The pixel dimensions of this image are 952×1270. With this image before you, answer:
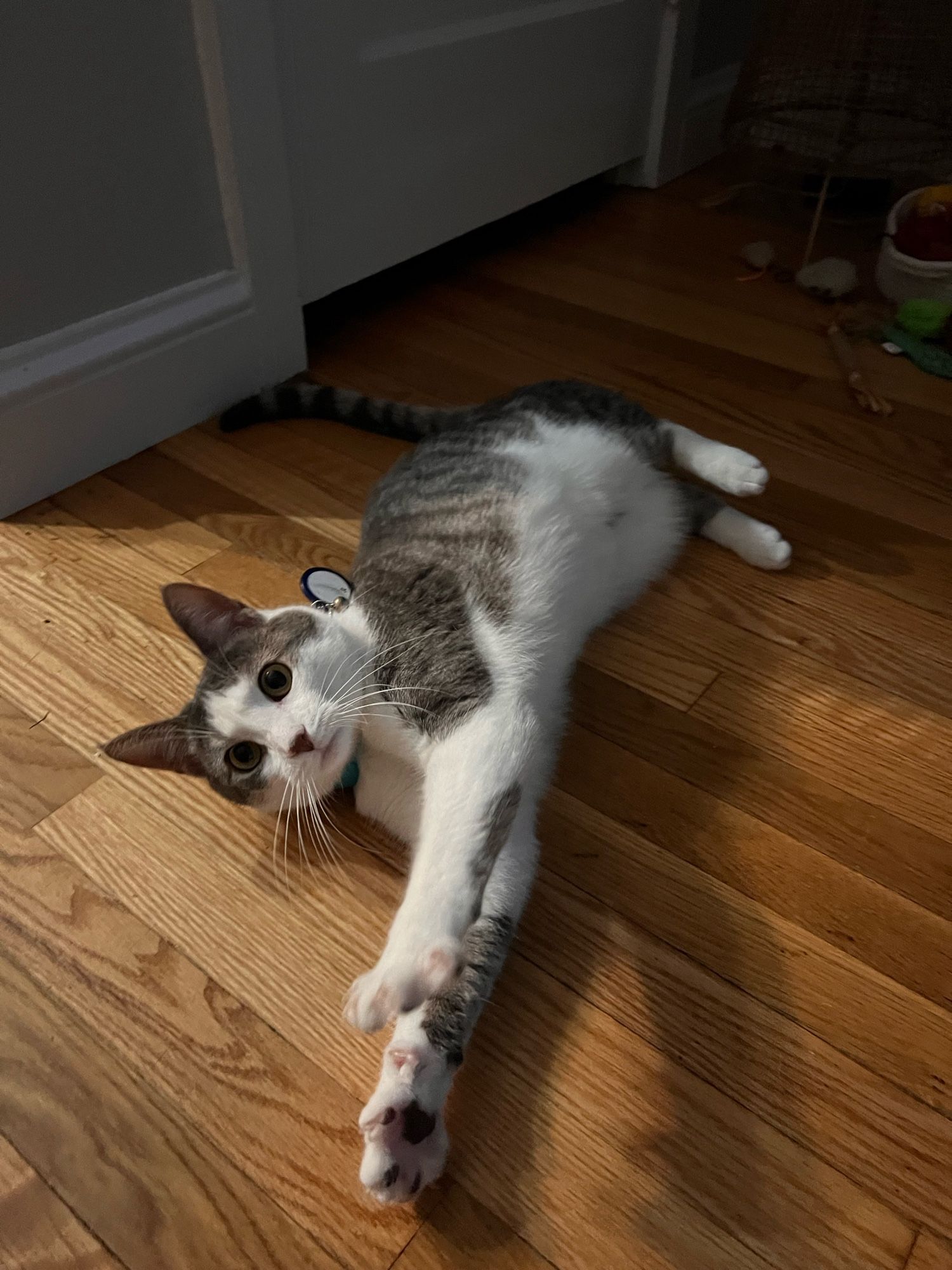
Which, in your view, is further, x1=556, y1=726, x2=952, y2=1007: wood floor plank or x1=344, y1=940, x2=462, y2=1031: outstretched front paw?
x1=556, y1=726, x2=952, y2=1007: wood floor plank

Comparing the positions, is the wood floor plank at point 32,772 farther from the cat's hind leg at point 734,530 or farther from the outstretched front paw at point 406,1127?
the cat's hind leg at point 734,530

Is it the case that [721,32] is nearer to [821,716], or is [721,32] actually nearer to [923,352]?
[923,352]

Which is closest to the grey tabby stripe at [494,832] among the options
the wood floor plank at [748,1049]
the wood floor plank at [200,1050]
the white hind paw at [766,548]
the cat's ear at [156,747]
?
the wood floor plank at [748,1049]

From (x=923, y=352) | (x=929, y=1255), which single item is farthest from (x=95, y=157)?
(x=929, y=1255)

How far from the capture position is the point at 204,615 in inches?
42.9

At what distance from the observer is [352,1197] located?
2.67 ft

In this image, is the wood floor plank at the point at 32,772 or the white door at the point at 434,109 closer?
the wood floor plank at the point at 32,772

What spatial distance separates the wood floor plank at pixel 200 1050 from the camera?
81cm

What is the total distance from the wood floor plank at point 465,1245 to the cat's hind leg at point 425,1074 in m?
0.04

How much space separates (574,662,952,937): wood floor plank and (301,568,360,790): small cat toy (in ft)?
1.21

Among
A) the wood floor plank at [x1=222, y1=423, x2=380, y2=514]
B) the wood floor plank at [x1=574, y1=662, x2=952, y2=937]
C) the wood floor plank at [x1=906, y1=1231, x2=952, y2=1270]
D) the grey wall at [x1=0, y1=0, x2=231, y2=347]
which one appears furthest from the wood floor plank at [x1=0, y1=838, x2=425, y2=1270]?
the grey wall at [x1=0, y1=0, x2=231, y2=347]

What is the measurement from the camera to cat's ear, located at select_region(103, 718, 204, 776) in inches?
40.6

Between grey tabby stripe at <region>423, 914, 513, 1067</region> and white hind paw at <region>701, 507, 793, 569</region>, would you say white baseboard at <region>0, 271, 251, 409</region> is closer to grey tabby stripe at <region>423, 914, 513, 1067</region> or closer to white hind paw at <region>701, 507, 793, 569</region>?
white hind paw at <region>701, 507, 793, 569</region>

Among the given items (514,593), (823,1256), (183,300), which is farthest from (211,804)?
(183,300)
